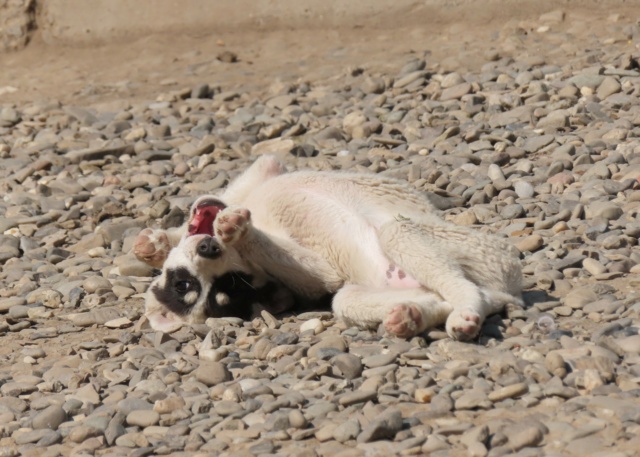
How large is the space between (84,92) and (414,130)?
4.07m

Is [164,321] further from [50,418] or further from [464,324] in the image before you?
[464,324]

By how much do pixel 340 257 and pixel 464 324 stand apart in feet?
4.47

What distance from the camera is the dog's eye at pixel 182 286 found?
6719 millimetres

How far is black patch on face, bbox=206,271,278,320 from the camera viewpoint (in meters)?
6.73

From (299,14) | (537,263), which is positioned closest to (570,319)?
(537,263)

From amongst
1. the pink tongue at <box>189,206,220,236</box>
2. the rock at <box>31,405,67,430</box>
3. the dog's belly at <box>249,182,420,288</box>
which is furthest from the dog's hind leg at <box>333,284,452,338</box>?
the rock at <box>31,405,67,430</box>

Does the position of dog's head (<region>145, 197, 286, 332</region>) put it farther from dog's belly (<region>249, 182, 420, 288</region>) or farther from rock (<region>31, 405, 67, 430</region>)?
rock (<region>31, 405, 67, 430</region>)

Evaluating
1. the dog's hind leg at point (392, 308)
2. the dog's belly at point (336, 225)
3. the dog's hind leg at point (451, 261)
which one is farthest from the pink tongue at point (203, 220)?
the dog's hind leg at point (451, 261)

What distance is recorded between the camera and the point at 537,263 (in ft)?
22.8

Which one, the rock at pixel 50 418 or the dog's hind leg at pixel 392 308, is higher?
the dog's hind leg at pixel 392 308

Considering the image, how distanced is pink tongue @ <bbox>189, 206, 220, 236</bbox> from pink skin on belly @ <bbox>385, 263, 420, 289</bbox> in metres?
1.13

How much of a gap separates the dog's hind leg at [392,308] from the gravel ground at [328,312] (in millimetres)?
86

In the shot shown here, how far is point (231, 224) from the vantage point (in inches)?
258

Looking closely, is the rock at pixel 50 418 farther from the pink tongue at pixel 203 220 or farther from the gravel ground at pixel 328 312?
the pink tongue at pixel 203 220
